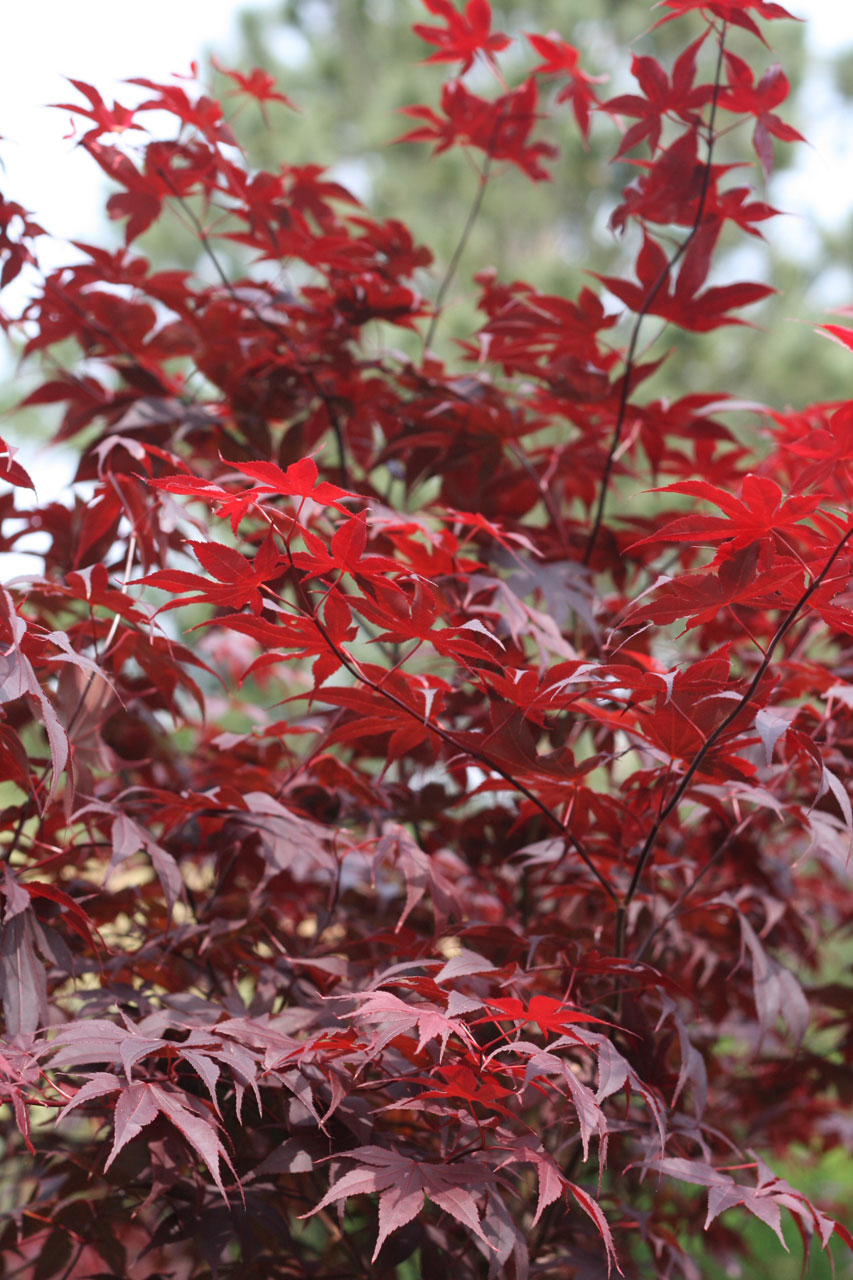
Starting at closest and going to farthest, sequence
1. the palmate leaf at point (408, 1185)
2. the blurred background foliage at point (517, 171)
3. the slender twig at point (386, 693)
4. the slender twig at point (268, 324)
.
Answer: the palmate leaf at point (408, 1185), the slender twig at point (386, 693), the slender twig at point (268, 324), the blurred background foliage at point (517, 171)

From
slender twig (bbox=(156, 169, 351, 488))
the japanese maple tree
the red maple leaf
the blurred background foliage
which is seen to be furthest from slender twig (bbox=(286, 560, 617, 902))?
the blurred background foliage

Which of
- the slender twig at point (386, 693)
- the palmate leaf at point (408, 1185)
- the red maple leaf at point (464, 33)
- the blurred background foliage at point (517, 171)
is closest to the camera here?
the palmate leaf at point (408, 1185)

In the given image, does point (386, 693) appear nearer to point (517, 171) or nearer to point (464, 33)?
point (464, 33)

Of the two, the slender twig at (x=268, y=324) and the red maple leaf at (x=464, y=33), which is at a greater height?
the red maple leaf at (x=464, y=33)

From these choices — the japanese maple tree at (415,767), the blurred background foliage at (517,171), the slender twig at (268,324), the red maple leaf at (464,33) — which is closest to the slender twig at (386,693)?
the japanese maple tree at (415,767)

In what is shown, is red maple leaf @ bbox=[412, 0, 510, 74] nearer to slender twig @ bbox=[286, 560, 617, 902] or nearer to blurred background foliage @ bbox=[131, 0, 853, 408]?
slender twig @ bbox=[286, 560, 617, 902]

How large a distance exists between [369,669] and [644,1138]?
1.85 ft

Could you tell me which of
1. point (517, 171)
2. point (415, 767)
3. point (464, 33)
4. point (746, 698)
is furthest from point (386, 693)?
point (517, 171)

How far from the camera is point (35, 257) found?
1304mm

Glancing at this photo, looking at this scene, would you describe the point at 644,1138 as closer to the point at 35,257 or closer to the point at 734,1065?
the point at 734,1065

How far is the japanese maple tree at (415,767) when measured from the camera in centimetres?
80

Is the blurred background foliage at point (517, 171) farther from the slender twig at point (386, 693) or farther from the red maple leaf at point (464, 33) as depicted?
the slender twig at point (386, 693)

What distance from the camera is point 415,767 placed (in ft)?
5.04

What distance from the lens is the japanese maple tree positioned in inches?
31.4
